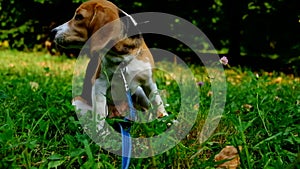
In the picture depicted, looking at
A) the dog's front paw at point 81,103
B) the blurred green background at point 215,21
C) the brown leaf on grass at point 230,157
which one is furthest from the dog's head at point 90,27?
the blurred green background at point 215,21

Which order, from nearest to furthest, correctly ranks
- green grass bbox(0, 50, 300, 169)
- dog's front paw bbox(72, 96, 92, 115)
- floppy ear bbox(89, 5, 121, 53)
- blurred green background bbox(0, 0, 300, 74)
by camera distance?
green grass bbox(0, 50, 300, 169) → floppy ear bbox(89, 5, 121, 53) → dog's front paw bbox(72, 96, 92, 115) → blurred green background bbox(0, 0, 300, 74)

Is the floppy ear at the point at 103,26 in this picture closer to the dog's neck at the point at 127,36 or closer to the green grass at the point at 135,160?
the dog's neck at the point at 127,36

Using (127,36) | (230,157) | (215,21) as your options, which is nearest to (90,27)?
(127,36)

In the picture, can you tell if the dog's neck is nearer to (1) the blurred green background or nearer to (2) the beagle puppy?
(2) the beagle puppy

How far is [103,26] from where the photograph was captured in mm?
2553

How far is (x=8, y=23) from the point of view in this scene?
30.5 feet

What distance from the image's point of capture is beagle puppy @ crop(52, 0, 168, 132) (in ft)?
8.39

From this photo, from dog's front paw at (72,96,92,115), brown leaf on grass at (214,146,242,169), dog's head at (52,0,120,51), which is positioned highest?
dog's head at (52,0,120,51)

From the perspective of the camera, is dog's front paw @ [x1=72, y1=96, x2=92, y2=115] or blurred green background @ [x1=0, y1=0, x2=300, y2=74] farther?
blurred green background @ [x1=0, y1=0, x2=300, y2=74]

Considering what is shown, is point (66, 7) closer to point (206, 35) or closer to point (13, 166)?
point (206, 35)

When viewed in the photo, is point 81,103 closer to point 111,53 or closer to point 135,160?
point 111,53

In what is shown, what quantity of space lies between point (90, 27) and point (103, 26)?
0.13m

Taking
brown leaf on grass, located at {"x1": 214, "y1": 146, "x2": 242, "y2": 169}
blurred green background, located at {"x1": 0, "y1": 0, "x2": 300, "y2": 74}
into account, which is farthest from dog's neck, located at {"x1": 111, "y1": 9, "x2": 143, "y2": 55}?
blurred green background, located at {"x1": 0, "y1": 0, "x2": 300, "y2": 74}

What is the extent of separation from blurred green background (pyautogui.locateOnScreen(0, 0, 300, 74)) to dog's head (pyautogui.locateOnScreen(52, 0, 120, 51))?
563 centimetres
